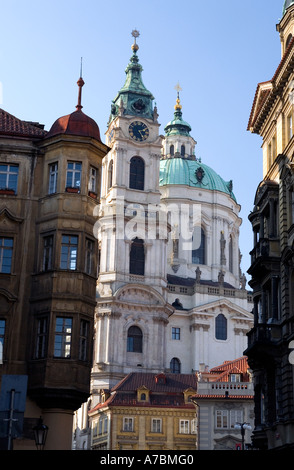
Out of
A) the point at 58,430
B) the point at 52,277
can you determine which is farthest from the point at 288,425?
the point at 52,277

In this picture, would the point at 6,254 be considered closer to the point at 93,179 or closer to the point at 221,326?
the point at 93,179

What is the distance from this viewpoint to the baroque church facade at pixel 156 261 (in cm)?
7588

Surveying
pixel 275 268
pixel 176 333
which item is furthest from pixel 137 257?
pixel 275 268

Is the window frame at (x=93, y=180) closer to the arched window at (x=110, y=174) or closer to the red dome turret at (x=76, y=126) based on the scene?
the red dome turret at (x=76, y=126)

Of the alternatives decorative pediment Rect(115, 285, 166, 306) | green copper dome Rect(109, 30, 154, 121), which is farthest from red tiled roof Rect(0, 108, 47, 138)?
green copper dome Rect(109, 30, 154, 121)

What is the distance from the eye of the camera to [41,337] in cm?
2984

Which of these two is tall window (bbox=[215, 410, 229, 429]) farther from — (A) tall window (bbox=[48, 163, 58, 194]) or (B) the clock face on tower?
(B) the clock face on tower

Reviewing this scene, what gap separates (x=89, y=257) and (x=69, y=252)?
101cm

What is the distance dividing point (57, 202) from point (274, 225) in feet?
34.2

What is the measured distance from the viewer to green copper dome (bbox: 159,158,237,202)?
312 feet

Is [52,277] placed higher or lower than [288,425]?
higher

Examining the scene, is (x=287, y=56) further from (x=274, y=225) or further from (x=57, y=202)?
(x=57, y=202)

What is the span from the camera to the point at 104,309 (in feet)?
248

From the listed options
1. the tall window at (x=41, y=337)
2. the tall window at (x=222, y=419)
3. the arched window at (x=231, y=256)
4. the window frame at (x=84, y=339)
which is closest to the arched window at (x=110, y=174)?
the arched window at (x=231, y=256)
